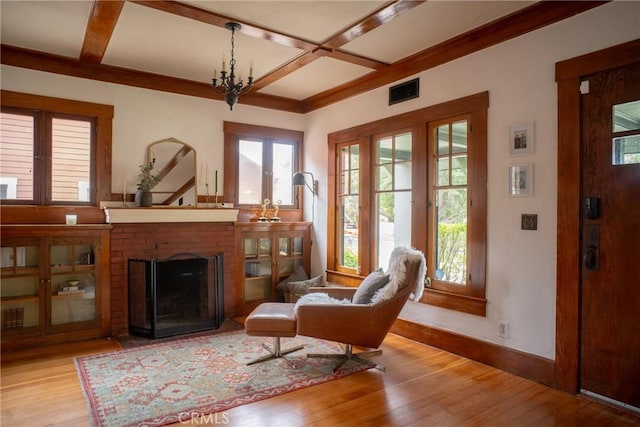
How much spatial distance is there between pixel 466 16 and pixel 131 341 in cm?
421

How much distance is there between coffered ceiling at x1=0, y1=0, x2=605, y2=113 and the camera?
299 centimetres

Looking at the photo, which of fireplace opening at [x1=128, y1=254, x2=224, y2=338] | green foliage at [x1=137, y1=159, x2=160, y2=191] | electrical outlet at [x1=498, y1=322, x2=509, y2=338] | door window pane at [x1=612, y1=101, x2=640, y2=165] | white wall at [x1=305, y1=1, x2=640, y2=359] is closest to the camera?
door window pane at [x1=612, y1=101, x2=640, y2=165]

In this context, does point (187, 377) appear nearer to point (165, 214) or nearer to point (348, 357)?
point (348, 357)

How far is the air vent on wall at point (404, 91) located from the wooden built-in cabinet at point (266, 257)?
2.09 meters

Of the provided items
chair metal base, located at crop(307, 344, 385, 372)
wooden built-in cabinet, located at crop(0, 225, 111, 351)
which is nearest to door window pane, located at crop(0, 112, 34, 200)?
wooden built-in cabinet, located at crop(0, 225, 111, 351)

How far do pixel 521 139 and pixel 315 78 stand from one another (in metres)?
2.42

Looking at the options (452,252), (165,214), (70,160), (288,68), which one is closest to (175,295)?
(165,214)

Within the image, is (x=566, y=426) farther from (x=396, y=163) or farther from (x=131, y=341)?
(x=131, y=341)

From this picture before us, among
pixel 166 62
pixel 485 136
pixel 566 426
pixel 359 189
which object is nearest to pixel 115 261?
pixel 166 62

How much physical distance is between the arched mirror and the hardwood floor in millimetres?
1939

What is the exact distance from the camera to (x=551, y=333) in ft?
9.73

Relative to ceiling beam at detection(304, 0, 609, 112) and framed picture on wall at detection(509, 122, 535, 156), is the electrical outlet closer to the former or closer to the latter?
framed picture on wall at detection(509, 122, 535, 156)

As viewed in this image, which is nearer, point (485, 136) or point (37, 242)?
point (485, 136)

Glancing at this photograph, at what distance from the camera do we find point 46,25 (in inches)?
130
